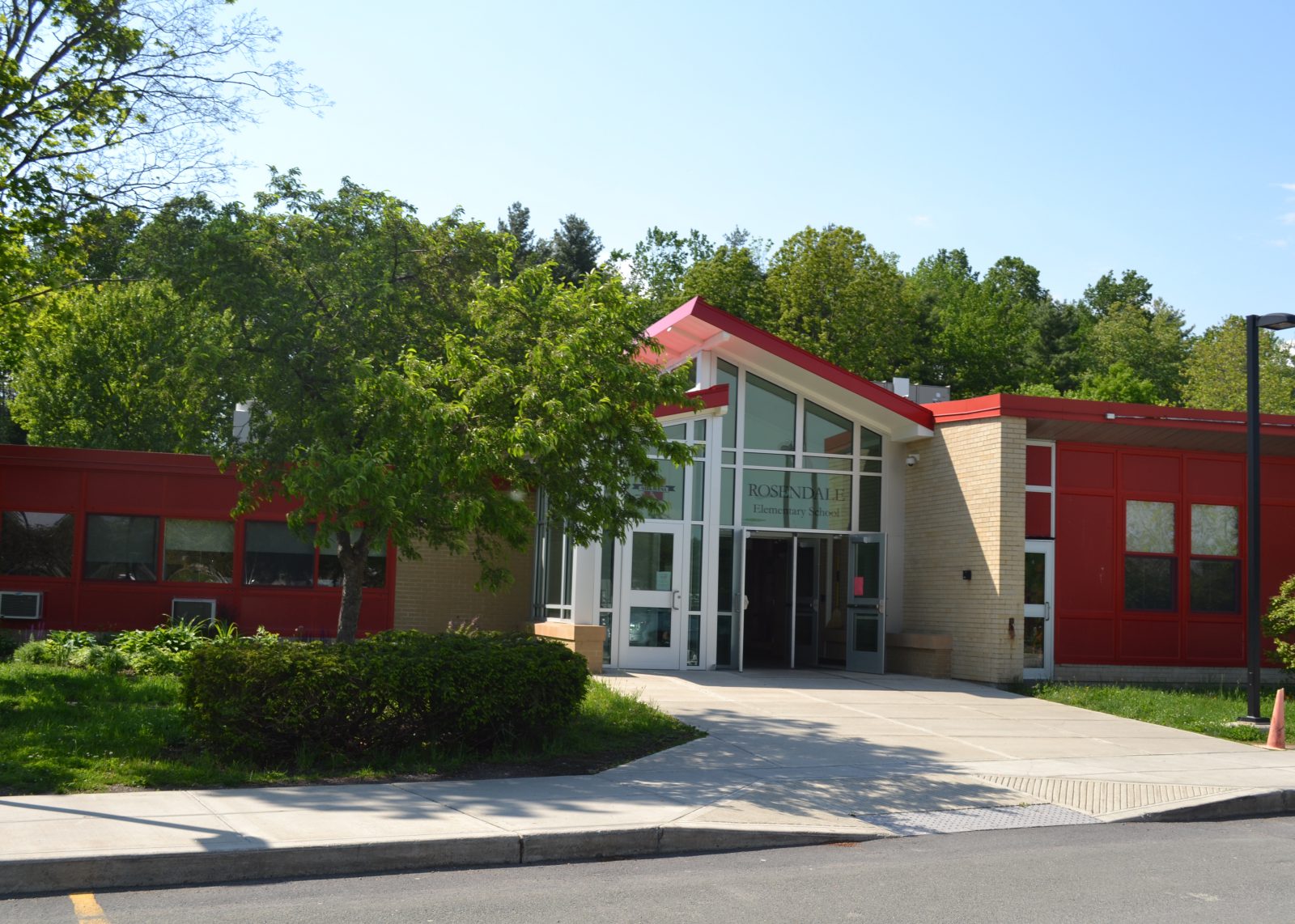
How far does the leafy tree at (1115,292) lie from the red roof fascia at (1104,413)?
6041 cm

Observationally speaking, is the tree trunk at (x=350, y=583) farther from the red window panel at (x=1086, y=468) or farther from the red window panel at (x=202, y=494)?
the red window panel at (x=1086, y=468)

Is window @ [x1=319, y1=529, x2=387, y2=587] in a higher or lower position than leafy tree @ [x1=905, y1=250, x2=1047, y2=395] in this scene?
lower

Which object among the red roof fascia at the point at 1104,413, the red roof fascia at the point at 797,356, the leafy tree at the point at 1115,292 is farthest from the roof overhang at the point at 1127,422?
the leafy tree at the point at 1115,292

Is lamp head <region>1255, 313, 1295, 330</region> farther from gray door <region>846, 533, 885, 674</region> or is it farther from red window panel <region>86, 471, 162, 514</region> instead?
red window panel <region>86, 471, 162, 514</region>

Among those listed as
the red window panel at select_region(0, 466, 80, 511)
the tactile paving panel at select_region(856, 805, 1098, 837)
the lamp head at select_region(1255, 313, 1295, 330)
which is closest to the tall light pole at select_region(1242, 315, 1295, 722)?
the lamp head at select_region(1255, 313, 1295, 330)

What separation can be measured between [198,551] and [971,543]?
44.4 feet

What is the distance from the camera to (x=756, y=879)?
7.81 meters

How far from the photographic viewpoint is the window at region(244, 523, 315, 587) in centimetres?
2214

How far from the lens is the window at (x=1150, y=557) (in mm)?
20359

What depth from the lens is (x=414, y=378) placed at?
38.7ft

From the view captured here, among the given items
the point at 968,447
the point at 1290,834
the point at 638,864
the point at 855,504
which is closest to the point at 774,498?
the point at 855,504

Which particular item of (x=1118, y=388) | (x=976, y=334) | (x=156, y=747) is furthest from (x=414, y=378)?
(x=976, y=334)

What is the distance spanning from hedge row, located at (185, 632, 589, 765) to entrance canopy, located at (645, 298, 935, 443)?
9287mm

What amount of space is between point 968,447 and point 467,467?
11.1 meters
